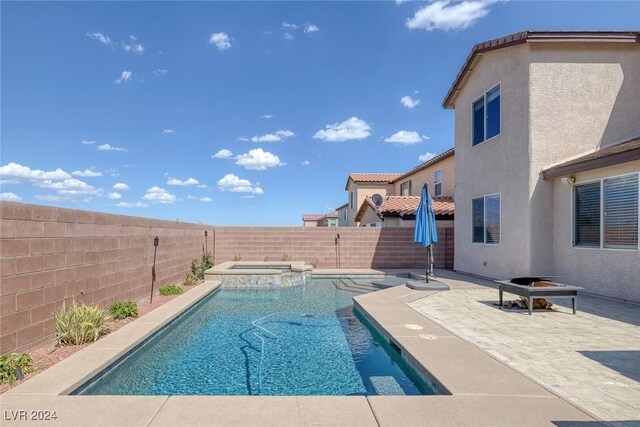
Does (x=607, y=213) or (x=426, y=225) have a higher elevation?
(x=607, y=213)

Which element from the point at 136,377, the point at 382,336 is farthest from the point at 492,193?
the point at 136,377

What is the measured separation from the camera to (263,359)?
5.96 meters

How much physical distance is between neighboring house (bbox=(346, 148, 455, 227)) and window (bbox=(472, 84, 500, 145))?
5.28 m

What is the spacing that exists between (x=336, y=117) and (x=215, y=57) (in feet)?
31.4

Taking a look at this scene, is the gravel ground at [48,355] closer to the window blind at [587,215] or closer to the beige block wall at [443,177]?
the window blind at [587,215]

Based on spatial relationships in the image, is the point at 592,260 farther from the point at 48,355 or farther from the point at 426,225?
the point at 48,355

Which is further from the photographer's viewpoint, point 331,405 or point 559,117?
point 559,117

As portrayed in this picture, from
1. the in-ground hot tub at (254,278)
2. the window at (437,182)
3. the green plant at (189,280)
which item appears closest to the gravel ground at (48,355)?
the green plant at (189,280)

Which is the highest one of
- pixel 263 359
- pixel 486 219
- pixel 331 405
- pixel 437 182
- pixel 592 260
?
pixel 437 182

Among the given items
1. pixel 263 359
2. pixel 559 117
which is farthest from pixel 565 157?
pixel 263 359

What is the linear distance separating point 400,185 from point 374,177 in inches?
127

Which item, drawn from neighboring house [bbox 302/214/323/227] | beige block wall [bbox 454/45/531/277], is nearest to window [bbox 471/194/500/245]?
beige block wall [bbox 454/45/531/277]

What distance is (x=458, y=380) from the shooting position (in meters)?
4.14

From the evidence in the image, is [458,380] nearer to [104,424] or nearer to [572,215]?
[104,424]
